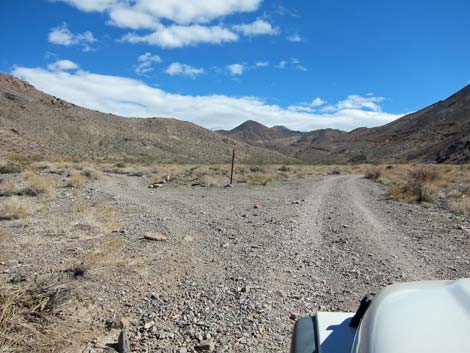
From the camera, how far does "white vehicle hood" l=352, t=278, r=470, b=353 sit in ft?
4.57

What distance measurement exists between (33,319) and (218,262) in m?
3.15

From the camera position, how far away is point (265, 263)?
6277mm

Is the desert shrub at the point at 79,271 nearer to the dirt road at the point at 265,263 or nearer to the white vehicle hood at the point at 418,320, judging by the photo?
the dirt road at the point at 265,263

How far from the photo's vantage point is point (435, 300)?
5.57 feet

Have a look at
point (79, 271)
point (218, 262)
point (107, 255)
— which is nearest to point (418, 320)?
point (79, 271)

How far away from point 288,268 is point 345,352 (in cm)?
428

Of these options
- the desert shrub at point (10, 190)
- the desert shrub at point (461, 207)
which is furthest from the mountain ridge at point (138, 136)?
the desert shrub at point (461, 207)

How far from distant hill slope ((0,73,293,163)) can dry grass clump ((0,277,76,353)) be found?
5270 cm

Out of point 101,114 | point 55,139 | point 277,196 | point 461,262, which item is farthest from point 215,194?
point 101,114

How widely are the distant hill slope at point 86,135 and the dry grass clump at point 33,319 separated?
173 ft

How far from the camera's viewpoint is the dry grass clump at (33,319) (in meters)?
3.26

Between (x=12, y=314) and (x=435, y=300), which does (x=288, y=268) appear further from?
(x=435, y=300)

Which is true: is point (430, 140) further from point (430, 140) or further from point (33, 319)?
point (33, 319)

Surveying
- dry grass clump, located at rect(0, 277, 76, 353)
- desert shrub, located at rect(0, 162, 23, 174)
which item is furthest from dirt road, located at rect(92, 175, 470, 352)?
desert shrub, located at rect(0, 162, 23, 174)
